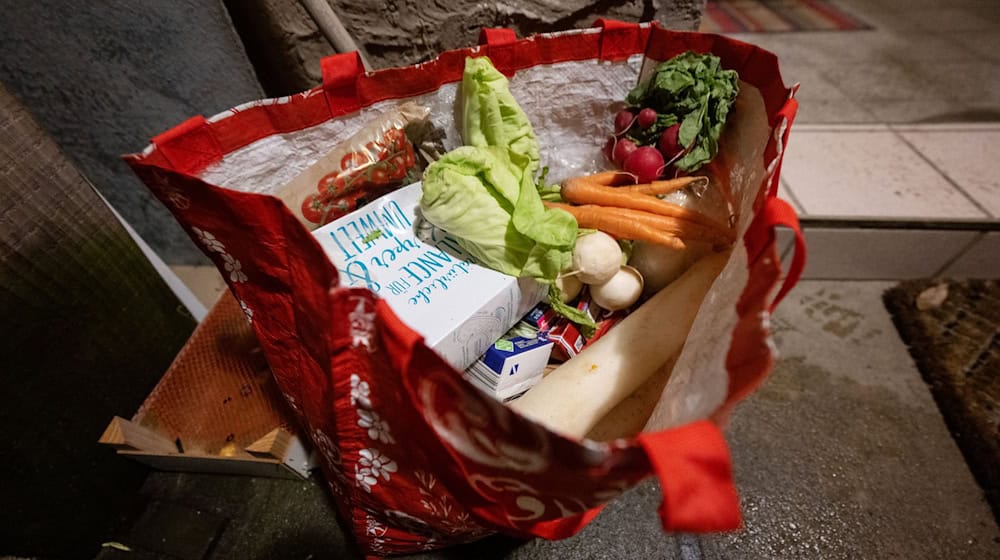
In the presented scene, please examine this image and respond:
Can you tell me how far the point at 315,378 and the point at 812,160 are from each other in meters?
1.72

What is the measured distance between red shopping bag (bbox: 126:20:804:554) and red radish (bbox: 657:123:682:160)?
9 centimetres

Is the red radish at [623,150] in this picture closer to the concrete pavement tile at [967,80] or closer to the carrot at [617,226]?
the carrot at [617,226]

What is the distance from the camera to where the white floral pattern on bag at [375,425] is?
53 centimetres

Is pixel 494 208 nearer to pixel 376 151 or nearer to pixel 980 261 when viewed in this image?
pixel 376 151

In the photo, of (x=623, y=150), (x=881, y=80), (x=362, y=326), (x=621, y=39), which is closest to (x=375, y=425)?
(x=362, y=326)

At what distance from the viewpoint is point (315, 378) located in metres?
0.60

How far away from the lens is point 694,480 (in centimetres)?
34

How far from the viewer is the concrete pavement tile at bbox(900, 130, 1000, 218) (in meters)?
1.33

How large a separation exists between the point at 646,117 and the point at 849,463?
0.89 metres

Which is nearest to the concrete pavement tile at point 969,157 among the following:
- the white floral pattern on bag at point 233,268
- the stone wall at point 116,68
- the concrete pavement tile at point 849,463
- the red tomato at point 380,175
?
the concrete pavement tile at point 849,463

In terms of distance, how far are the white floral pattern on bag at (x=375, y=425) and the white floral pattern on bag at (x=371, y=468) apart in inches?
1.3

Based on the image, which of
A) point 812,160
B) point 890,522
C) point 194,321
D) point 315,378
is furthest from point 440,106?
point 812,160

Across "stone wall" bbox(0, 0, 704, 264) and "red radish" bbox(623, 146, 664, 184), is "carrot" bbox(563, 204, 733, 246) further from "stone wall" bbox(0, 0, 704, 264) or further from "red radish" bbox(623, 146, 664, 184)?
"stone wall" bbox(0, 0, 704, 264)

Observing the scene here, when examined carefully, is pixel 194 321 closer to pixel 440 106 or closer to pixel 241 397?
pixel 241 397
